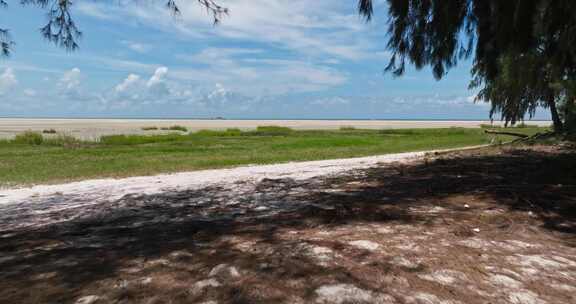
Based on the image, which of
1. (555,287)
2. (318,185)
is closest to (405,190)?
(318,185)

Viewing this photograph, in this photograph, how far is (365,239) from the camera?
3.74m

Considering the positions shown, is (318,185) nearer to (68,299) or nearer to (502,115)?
(68,299)

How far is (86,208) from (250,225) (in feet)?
9.49

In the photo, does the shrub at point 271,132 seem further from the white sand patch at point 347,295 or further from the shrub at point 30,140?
the white sand patch at point 347,295

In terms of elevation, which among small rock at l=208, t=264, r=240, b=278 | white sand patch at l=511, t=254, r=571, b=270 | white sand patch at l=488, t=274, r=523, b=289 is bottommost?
small rock at l=208, t=264, r=240, b=278

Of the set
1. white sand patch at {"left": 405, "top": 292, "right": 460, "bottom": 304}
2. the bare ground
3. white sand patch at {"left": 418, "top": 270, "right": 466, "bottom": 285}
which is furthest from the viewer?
white sand patch at {"left": 418, "top": 270, "right": 466, "bottom": 285}

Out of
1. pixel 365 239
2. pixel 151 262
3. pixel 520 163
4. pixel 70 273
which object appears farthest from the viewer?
pixel 520 163

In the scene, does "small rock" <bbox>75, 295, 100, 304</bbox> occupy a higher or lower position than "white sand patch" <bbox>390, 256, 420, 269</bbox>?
lower

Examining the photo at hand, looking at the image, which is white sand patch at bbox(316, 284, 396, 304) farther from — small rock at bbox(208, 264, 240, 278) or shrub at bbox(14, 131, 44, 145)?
shrub at bbox(14, 131, 44, 145)

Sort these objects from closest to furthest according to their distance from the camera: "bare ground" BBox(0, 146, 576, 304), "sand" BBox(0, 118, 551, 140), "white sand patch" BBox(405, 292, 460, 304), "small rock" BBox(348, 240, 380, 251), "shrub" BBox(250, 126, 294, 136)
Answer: "white sand patch" BBox(405, 292, 460, 304)
"bare ground" BBox(0, 146, 576, 304)
"small rock" BBox(348, 240, 380, 251)
"shrub" BBox(250, 126, 294, 136)
"sand" BBox(0, 118, 551, 140)

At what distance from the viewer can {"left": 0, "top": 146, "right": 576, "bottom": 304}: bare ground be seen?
2.68 m

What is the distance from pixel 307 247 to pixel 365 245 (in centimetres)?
48

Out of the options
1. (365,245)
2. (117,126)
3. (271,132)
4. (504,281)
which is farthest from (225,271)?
(117,126)

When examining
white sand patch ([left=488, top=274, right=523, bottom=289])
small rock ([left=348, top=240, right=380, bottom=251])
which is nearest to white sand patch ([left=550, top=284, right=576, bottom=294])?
white sand patch ([left=488, top=274, right=523, bottom=289])
